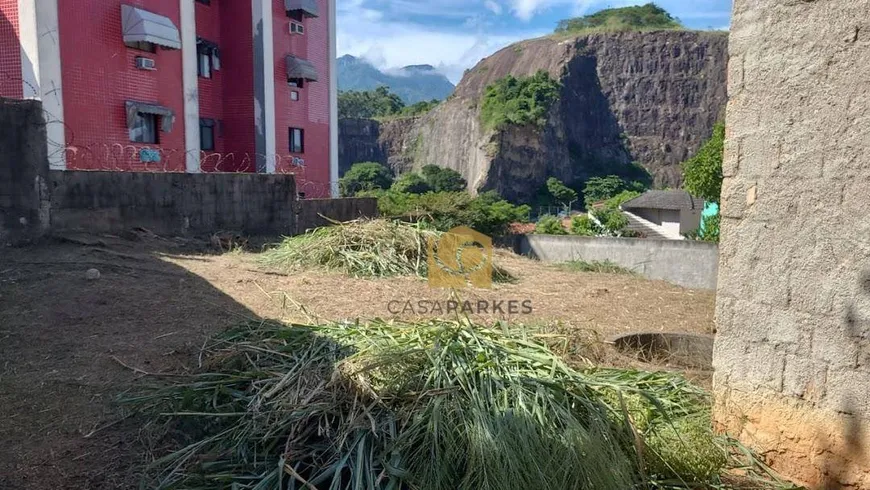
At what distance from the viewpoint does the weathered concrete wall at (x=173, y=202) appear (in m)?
7.38

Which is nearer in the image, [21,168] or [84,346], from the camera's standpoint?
[84,346]

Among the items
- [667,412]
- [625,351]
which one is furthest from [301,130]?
[667,412]

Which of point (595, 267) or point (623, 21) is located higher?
point (623, 21)

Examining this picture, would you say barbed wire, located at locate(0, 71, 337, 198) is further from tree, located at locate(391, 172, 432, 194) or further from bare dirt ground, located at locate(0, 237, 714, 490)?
tree, located at locate(391, 172, 432, 194)

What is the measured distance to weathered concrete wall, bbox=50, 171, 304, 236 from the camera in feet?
24.2

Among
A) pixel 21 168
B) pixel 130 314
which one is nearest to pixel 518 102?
pixel 21 168

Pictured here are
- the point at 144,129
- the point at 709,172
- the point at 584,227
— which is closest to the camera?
the point at 144,129

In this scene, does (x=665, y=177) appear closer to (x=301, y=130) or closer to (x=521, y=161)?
(x=521, y=161)

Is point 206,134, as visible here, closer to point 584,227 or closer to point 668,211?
point 584,227

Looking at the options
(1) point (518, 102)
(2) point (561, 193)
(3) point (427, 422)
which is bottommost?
(3) point (427, 422)

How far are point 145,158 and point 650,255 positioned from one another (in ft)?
36.6

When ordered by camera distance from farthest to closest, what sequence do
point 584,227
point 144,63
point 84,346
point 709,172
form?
point 709,172, point 584,227, point 144,63, point 84,346

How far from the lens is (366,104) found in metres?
58.4

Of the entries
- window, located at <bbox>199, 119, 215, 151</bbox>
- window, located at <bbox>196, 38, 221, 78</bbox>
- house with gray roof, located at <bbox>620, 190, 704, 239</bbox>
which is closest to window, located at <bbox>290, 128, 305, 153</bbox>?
window, located at <bbox>199, 119, 215, 151</bbox>
